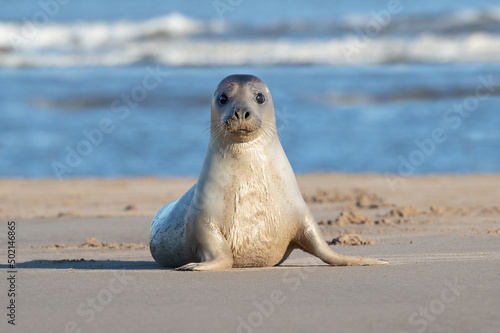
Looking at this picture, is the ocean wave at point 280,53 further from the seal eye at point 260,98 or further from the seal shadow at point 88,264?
the seal eye at point 260,98

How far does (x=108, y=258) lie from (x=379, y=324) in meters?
3.39

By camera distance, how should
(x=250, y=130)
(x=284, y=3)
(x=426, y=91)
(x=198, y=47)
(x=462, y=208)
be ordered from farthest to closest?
(x=284, y=3) → (x=198, y=47) → (x=426, y=91) → (x=462, y=208) → (x=250, y=130)

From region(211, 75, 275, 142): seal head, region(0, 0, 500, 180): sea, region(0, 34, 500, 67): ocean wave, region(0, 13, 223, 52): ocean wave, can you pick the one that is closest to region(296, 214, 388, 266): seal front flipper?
region(211, 75, 275, 142): seal head

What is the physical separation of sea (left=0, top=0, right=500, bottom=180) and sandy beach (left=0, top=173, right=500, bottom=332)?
4.11 meters

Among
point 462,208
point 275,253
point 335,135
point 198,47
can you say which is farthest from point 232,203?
point 198,47

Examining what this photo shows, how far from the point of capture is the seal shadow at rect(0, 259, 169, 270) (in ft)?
18.6

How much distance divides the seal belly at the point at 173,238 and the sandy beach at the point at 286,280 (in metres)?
0.14

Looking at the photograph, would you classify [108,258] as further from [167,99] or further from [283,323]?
[167,99]

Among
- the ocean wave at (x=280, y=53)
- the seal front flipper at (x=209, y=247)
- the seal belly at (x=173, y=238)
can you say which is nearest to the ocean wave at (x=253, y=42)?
the ocean wave at (x=280, y=53)

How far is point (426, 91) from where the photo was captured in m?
21.0

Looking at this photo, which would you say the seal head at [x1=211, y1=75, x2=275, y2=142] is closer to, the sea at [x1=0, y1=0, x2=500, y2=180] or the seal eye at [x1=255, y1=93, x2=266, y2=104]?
the seal eye at [x1=255, y1=93, x2=266, y2=104]

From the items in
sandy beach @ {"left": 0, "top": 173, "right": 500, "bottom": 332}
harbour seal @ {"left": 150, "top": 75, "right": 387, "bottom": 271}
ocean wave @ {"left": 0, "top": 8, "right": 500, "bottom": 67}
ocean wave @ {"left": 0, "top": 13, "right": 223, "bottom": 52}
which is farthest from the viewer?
ocean wave @ {"left": 0, "top": 13, "right": 223, "bottom": 52}

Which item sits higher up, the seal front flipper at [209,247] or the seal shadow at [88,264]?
the seal front flipper at [209,247]

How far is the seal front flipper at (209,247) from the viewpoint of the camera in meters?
5.08
